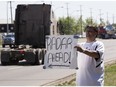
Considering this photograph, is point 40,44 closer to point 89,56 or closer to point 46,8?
point 46,8

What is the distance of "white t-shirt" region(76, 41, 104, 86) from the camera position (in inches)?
250

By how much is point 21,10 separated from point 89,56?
21225mm

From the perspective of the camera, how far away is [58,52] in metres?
7.19

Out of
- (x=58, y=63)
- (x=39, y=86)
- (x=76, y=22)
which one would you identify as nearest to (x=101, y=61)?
(x=58, y=63)

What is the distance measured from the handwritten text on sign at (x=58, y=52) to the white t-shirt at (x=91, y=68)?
1.86 feet

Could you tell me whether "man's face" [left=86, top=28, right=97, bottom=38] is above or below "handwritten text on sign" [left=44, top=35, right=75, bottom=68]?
above

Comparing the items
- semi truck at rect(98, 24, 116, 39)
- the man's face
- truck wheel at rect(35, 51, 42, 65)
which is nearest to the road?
truck wheel at rect(35, 51, 42, 65)

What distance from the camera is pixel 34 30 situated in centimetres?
2733

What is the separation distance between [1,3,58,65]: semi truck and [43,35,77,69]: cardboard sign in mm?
19031

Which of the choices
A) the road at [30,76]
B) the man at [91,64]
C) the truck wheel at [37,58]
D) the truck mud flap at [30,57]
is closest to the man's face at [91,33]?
the man at [91,64]

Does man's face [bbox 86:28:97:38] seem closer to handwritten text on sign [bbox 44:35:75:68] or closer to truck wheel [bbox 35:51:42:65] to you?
handwritten text on sign [bbox 44:35:75:68]

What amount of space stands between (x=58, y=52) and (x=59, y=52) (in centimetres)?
2

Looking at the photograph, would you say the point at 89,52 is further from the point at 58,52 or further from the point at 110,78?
the point at 110,78

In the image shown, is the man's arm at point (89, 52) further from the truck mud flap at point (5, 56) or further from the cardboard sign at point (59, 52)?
the truck mud flap at point (5, 56)
